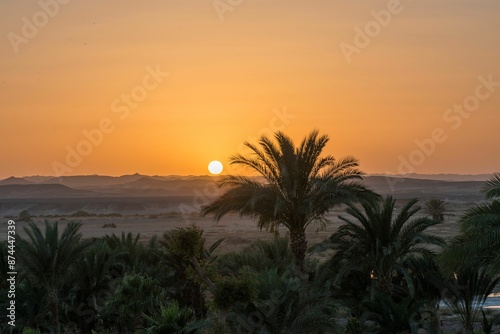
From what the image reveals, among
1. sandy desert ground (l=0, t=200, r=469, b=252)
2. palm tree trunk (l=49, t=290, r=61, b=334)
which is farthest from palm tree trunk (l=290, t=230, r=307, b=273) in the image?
sandy desert ground (l=0, t=200, r=469, b=252)

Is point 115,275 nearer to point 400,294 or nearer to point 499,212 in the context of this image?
point 400,294

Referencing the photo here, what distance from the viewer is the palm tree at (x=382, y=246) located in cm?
2516

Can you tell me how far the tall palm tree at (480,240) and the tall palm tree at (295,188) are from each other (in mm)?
7421

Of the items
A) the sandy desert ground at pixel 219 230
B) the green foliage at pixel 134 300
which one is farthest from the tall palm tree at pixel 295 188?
the sandy desert ground at pixel 219 230

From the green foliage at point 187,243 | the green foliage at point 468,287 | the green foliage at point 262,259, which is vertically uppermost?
the green foliage at point 187,243

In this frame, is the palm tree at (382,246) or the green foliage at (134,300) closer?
the green foliage at (134,300)

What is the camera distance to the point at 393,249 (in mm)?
25000

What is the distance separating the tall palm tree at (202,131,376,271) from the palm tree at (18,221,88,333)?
6368 mm

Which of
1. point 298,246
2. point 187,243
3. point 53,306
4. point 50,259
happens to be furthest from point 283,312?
point 50,259

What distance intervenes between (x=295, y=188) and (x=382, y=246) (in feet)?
16.9

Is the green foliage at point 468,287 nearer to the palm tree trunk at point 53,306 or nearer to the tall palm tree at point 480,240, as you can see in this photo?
the tall palm tree at point 480,240

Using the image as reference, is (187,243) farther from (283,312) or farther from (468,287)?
(468,287)

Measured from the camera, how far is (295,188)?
29.1 metres

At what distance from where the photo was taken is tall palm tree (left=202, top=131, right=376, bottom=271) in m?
29.3
